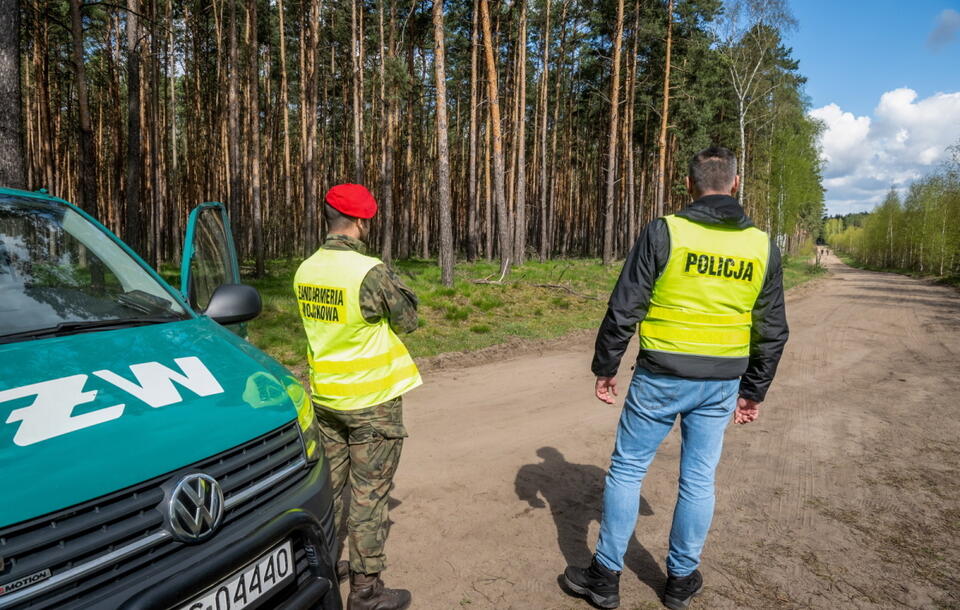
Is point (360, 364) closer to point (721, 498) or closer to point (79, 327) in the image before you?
point (79, 327)

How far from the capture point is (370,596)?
2789mm

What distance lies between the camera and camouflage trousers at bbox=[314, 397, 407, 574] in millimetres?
2805

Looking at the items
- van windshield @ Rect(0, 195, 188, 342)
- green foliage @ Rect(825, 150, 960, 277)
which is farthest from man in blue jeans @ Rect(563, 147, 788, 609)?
green foliage @ Rect(825, 150, 960, 277)

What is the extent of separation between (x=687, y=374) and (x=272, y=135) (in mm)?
Result: 34431

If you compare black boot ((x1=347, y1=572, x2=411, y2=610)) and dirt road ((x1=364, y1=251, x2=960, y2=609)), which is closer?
black boot ((x1=347, y1=572, x2=411, y2=610))

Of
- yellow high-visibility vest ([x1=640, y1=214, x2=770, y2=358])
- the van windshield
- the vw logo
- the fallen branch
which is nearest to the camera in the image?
the vw logo

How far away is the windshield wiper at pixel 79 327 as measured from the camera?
2.12 meters

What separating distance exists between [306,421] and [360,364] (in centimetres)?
48

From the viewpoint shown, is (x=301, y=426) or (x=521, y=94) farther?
(x=521, y=94)

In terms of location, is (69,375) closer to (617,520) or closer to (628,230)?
(617,520)

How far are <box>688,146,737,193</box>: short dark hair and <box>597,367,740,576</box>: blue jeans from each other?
966 millimetres

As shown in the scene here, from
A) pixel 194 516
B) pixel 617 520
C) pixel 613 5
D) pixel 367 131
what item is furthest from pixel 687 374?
pixel 367 131

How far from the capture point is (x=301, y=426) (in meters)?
2.32

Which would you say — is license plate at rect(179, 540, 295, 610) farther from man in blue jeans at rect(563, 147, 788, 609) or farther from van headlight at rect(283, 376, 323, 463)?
man in blue jeans at rect(563, 147, 788, 609)
